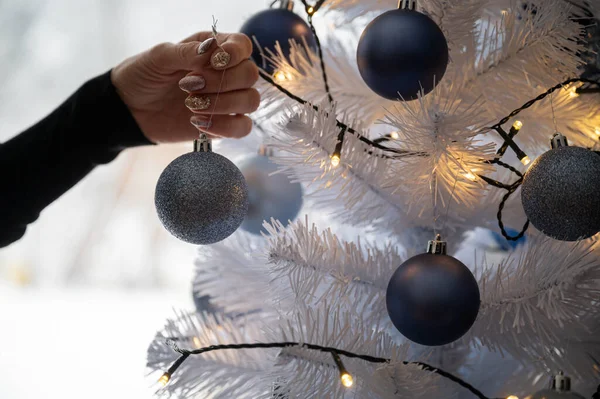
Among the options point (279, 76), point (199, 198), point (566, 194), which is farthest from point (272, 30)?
point (566, 194)

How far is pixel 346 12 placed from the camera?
2.26 ft

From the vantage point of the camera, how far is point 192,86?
54 centimetres

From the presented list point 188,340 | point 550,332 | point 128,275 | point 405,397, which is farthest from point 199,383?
point 128,275

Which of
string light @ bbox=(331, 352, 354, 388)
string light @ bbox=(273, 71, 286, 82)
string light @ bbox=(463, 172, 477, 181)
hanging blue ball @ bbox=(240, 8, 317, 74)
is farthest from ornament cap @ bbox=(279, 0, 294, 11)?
string light @ bbox=(331, 352, 354, 388)

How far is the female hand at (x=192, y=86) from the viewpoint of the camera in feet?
1.77

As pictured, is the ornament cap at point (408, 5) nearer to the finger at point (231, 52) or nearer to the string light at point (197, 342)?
the finger at point (231, 52)

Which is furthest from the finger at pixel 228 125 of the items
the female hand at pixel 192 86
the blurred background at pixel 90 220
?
the blurred background at pixel 90 220

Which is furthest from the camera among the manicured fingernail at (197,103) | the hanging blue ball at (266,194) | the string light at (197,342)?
the hanging blue ball at (266,194)

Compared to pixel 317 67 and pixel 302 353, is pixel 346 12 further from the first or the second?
pixel 302 353

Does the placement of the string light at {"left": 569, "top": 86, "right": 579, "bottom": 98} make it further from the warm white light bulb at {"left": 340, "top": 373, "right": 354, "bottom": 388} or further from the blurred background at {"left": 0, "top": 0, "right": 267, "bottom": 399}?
the blurred background at {"left": 0, "top": 0, "right": 267, "bottom": 399}

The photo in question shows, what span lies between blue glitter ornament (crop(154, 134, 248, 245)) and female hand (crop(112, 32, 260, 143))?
88mm

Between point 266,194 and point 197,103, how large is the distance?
0.23 meters

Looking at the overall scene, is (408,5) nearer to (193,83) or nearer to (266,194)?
(193,83)

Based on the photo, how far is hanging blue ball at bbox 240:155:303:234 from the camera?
2.50 ft
